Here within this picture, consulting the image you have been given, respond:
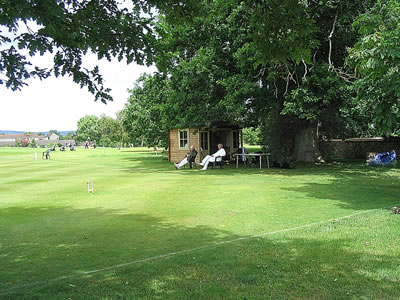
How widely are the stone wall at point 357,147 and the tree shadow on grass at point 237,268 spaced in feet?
67.2

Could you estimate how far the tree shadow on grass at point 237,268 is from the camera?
12.9ft

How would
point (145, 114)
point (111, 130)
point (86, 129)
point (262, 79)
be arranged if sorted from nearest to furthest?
point (262, 79)
point (145, 114)
point (111, 130)
point (86, 129)

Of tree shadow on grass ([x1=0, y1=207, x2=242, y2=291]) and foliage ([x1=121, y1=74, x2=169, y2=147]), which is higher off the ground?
foliage ([x1=121, y1=74, x2=169, y2=147])

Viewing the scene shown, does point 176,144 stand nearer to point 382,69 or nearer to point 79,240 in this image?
point 382,69

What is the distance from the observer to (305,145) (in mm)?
23219

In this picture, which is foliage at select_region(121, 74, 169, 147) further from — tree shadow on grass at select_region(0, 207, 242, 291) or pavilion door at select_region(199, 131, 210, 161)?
tree shadow on grass at select_region(0, 207, 242, 291)

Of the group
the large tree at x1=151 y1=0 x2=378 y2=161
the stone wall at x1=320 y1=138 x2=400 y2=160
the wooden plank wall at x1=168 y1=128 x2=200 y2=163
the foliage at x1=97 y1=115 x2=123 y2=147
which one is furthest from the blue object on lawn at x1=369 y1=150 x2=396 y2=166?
the foliage at x1=97 y1=115 x2=123 y2=147

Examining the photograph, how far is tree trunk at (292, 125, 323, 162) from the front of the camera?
22953 millimetres

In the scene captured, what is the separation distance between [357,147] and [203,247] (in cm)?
2591

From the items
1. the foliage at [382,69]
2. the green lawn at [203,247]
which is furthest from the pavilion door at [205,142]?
the foliage at [382,69]

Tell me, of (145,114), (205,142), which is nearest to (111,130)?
(145,114)

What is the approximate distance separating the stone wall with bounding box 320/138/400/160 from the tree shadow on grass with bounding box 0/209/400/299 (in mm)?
20468

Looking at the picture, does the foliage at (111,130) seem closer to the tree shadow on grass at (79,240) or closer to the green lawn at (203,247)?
the green lawn at (203,247)

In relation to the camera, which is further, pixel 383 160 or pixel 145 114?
pixel 145 114
